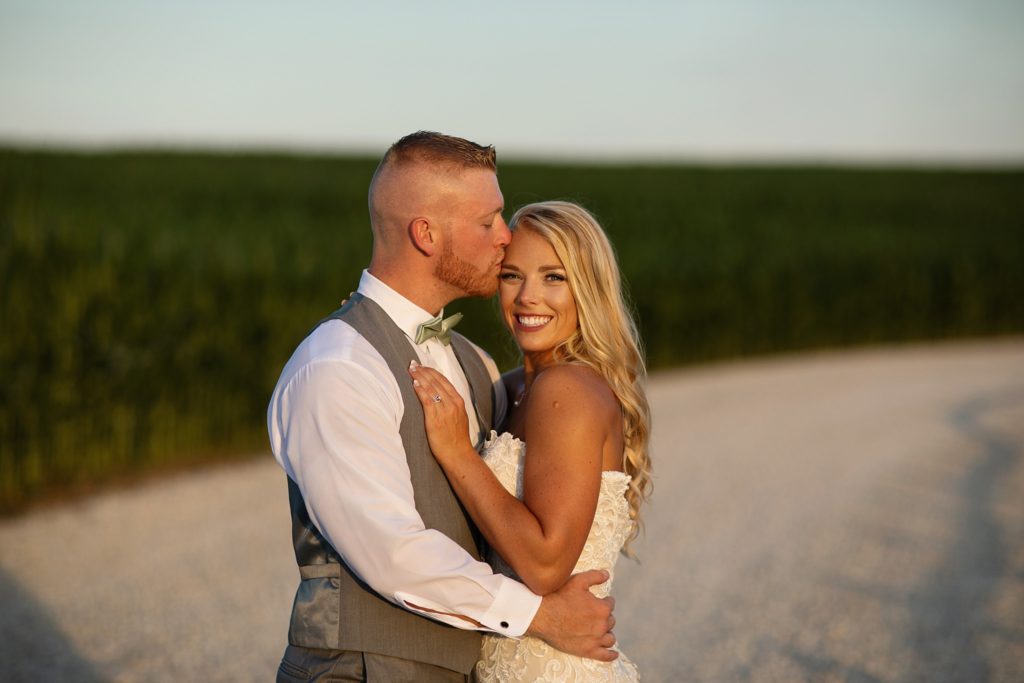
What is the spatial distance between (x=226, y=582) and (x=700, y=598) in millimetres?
2933

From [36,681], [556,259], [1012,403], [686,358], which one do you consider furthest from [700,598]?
[686,358]

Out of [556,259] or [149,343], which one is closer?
[556,259]

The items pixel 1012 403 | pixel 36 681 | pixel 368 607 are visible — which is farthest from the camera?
pixel 1012 403

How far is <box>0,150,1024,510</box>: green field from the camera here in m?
9.21

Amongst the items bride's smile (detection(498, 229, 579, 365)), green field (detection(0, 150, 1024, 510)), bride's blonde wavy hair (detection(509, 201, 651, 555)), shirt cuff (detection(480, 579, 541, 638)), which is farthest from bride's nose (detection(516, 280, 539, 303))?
shirt cuff (detection(480, 579, 541, 638))

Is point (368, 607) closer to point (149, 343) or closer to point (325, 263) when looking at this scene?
point (149, 343)

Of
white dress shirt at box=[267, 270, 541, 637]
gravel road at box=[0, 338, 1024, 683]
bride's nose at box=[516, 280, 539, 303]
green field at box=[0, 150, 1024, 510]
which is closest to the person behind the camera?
white dress shirt at box=[267, 270, 541, 637]

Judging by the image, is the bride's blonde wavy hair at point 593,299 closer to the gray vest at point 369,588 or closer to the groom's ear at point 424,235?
the groom's ear at point 424,235

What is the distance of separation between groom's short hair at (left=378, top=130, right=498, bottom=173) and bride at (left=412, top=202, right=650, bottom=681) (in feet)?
1.03

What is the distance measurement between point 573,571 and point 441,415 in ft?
2.21

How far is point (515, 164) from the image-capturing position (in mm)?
51094

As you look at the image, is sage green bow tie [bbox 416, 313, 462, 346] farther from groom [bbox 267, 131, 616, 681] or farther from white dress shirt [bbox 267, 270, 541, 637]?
white dress shirt [bbox 267, 270, 541, 637]

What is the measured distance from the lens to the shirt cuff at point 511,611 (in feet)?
8.50

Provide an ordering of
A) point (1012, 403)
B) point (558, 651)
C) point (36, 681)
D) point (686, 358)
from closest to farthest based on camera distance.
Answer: point (558, 651)
point (36, 681)
point (1012, 403)
point (686, 358)
